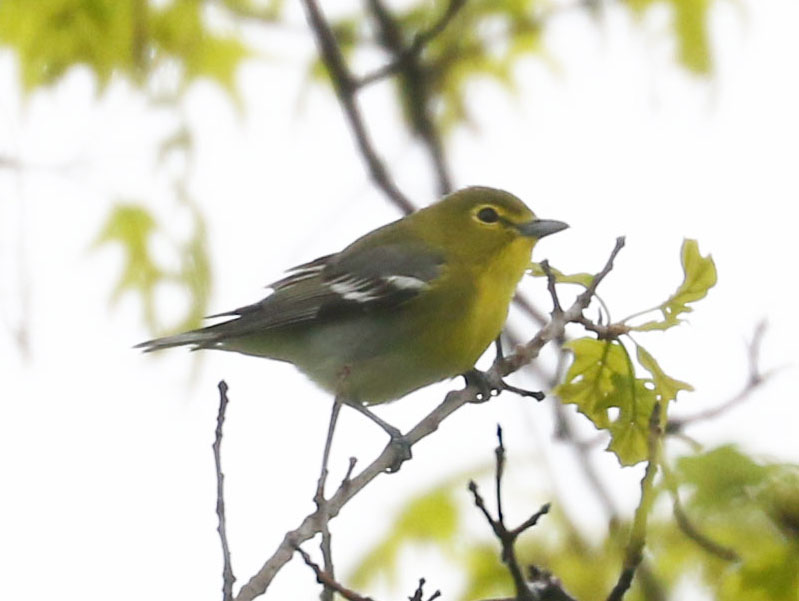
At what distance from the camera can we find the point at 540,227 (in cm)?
440

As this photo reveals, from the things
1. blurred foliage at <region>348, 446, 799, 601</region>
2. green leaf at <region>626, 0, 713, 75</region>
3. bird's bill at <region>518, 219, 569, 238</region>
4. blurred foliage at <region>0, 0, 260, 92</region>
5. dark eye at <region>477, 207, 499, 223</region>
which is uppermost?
blurred foliage at <region>0, 0, 260, 92</region>

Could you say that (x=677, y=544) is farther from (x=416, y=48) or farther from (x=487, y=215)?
(x=416, y=48)

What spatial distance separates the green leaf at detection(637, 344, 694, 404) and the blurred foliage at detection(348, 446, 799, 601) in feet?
0.43

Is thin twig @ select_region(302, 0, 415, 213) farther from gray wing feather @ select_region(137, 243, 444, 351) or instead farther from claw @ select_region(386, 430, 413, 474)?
claw @ select_region(386, 430, 413, 474)

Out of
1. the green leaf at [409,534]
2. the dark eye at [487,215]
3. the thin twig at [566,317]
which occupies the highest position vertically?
the dark eye at [487,215]

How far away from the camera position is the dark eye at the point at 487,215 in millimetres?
4637

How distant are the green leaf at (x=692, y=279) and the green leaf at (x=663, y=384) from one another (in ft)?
0.28

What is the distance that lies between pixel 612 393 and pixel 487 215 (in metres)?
2.14

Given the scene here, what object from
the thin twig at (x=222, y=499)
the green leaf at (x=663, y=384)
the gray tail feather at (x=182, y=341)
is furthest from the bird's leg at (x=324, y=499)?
the gray tail feather at (x=182, y=341)

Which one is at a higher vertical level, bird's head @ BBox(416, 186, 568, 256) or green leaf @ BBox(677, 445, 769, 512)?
bird's head @ BBox(416, 186, 568, 256)

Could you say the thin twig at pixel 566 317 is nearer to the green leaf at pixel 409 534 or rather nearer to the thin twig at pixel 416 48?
the thin twig at pixel 416 48

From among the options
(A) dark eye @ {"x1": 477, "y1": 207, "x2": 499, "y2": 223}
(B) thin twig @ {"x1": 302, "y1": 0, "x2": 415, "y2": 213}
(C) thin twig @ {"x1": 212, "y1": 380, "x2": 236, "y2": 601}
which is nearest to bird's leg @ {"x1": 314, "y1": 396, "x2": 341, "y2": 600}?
(C) thin twig @ {"x1": 212, "y1": 380, "x2": 236, "y2": 601}

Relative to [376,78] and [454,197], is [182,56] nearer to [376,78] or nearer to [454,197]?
[376,78]

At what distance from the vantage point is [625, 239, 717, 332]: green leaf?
259 centimetres
